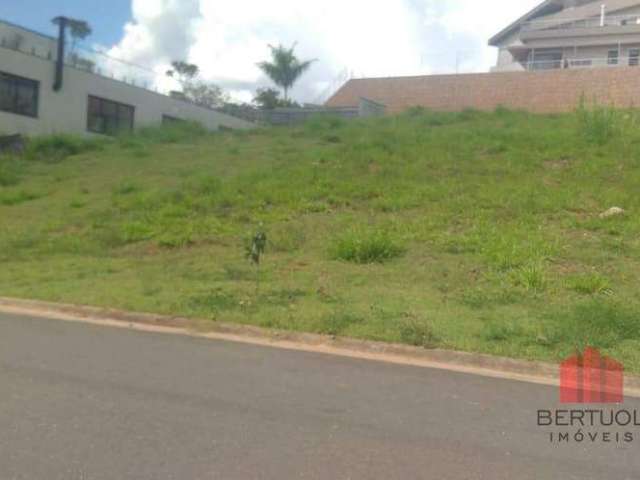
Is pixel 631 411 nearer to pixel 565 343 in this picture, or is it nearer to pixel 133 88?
pixel 565 343

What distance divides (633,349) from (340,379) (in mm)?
3030

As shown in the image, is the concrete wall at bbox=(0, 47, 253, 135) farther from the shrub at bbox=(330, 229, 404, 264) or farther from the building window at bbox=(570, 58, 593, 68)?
the building window at bbox=(570, 58, 593, 68)

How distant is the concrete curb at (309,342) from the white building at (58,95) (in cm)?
1886

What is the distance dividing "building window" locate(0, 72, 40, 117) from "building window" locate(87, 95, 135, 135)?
302 centimetres

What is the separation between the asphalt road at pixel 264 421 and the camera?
4.43 m

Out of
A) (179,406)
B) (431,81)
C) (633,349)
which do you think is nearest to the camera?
(179,406)

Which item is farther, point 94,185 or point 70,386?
point 94,185

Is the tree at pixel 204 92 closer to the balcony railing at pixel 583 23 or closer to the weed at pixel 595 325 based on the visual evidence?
the balcony railing at pixel 583 23

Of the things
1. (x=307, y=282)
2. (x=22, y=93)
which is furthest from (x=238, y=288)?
(x=22, y=93)

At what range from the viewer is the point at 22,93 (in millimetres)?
27688

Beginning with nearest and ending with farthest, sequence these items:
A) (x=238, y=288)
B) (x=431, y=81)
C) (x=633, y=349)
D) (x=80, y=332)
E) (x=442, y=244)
→ (x=633, y=349) → (x=80, y=332) → (x=238, y=288) → (x=442, y=244) → (x=431, y=81)

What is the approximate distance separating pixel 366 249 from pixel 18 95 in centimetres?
2075

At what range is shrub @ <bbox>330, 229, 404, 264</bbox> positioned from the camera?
452 inches

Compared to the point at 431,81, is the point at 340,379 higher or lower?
lower
